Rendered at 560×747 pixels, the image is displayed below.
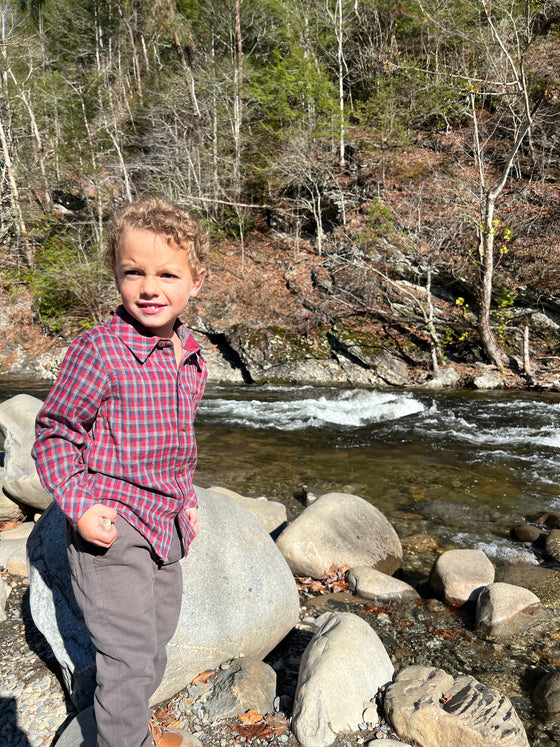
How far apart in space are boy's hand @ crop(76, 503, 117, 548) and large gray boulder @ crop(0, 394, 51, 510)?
2950 mm

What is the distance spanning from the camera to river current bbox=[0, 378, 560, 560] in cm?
592

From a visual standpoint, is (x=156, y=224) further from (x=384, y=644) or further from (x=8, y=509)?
(x=8, y=509)

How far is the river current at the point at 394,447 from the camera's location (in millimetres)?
5918

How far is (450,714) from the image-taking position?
2.21 meters

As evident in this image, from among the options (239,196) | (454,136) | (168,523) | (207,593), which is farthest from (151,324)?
(239,196)

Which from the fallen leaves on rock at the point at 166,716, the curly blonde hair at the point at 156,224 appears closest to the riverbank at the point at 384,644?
the fallen leaves on rock at the point at 166,716

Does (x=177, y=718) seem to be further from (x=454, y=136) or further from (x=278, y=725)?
(x=454, y=136)

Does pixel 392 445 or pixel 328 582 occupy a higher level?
pixel 328 582

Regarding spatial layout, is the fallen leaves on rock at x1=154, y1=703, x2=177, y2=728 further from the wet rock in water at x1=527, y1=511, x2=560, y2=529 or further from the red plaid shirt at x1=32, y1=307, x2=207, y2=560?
the wet rock in water at x1=527, y1=511, x2=560, y2=529

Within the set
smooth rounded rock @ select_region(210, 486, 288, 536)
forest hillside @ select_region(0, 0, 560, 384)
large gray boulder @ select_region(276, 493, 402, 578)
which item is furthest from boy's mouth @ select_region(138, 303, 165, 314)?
forest hillside @ select_region(0, 0, 560, 384)

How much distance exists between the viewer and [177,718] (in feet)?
7.34

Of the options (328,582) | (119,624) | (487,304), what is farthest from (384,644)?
(487,304)

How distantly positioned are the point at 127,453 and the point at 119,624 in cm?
57

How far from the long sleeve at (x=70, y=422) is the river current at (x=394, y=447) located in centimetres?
419
